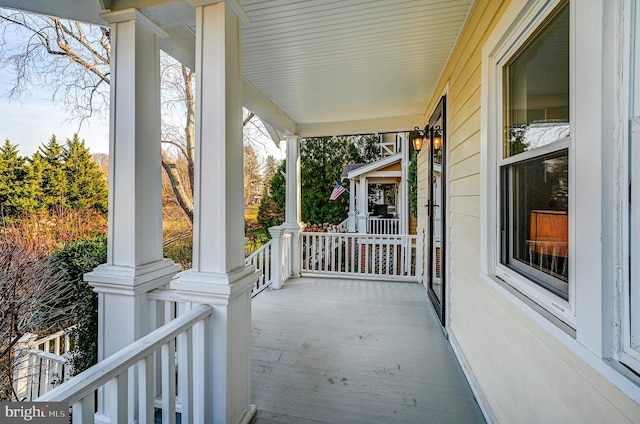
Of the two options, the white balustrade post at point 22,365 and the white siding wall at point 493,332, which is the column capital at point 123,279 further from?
the white siding wall at point 493,332

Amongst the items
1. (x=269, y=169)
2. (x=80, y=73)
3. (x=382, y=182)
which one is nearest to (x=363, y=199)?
(x=382, y=182)

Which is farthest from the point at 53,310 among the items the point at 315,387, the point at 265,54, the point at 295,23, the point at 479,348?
the point at 479,348

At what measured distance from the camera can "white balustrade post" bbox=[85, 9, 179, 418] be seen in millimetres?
1688

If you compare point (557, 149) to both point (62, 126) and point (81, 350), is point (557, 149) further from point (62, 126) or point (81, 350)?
point (62, 126)

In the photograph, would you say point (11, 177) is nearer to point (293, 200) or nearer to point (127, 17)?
point (293, 200)

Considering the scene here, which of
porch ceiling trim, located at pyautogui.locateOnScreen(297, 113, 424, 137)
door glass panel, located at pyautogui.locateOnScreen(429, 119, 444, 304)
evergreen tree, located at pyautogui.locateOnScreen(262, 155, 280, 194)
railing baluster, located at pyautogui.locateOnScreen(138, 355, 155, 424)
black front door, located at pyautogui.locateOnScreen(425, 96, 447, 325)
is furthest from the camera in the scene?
evergreen tree, located at pyautogui.locateOnScreen(262, 155, 280, 194)

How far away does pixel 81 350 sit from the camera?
6.42 feet

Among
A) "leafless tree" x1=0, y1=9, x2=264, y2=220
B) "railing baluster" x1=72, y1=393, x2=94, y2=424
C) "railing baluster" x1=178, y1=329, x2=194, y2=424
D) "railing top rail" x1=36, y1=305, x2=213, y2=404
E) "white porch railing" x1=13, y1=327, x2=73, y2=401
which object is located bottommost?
"white porch railing" x1=13, y1=327, x2=73, y2=401

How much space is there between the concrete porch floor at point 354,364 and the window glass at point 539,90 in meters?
1.77

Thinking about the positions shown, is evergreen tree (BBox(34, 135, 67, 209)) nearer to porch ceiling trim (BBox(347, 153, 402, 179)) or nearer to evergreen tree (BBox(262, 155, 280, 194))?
evergreen tree (BBox(262, 155, 280, 194))

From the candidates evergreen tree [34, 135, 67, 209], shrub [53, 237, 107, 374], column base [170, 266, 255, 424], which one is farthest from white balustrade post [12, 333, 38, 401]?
evergreen tree [34, 135, 67, 209]

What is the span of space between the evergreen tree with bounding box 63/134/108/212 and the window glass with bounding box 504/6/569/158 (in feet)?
28.1

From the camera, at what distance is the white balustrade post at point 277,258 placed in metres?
4.45

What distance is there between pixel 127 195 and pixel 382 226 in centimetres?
903
